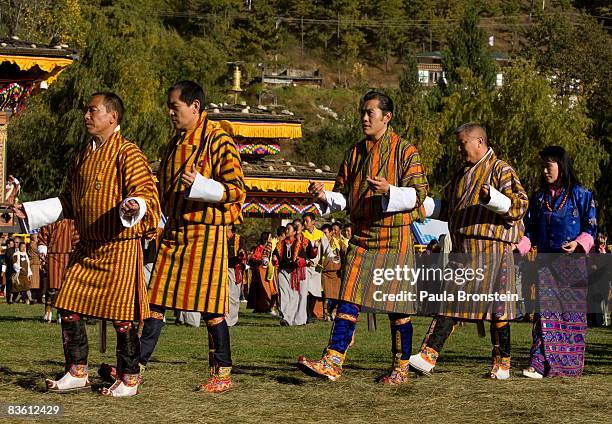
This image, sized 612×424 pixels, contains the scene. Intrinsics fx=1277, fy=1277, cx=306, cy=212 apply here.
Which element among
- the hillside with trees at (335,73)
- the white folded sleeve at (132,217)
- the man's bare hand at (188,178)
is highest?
the hillside with trees at (335,73)

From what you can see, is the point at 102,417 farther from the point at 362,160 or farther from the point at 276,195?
the point at 276,195

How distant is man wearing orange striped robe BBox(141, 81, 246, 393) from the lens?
345 inches

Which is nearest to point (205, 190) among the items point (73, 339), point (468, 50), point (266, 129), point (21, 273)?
point (73, 339)

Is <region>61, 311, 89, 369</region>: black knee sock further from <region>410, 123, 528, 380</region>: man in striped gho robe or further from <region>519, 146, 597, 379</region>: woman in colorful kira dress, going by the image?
<region>519, 146, 597, 379</region>: woman in colorful kira dress

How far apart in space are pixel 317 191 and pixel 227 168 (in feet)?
2.36

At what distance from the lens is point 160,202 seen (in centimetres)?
888

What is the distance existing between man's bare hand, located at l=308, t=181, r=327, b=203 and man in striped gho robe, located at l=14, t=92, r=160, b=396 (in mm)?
1190

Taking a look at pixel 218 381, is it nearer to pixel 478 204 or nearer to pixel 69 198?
pixel 69 198

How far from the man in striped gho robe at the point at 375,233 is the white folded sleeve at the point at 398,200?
140 millimetres

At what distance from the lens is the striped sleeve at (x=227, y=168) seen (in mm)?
8700

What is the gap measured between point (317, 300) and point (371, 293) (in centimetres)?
1324

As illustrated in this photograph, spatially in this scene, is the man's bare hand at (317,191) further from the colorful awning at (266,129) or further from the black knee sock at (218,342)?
the colorful awning at (266,129)

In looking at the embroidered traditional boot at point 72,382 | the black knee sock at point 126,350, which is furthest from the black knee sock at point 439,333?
the embroidered traditional boot at point 72,382

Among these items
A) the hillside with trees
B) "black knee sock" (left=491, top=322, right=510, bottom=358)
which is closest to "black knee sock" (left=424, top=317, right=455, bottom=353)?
"black knee sock" (left=491, top=322, right=510, bottom=358)
